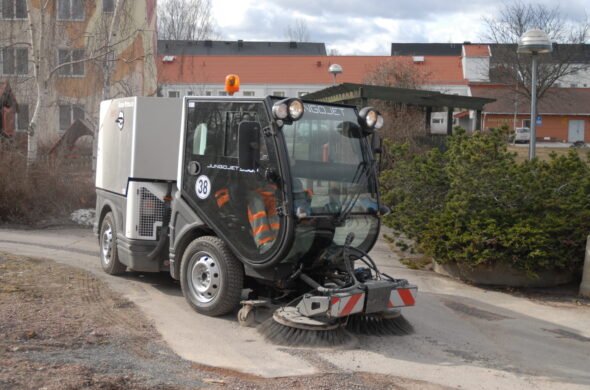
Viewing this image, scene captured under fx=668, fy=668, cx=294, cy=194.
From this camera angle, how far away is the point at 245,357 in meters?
6.13

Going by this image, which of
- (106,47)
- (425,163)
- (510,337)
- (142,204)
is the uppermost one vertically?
(106,47)

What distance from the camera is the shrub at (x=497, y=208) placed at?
9250 millimetres

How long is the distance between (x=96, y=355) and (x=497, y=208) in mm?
6097

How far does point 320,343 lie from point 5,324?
122 inches

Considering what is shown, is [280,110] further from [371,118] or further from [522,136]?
[522,136]

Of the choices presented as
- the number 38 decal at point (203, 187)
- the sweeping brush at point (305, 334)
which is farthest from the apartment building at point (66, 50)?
the sweeping brush at point (305, 334)

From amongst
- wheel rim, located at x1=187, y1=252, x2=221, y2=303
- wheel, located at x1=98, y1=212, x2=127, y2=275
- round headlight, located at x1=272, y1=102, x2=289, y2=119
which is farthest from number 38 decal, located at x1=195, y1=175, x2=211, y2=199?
wheel, located at x1=98, y1=212, x2=127, y2=275

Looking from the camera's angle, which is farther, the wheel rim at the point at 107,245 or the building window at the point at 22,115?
the building window at the point at 22,115

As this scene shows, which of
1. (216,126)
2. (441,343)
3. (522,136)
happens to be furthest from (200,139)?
(522,136)

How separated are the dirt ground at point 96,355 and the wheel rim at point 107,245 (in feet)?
4.63

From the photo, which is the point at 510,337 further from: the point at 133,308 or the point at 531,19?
the point at 531,19

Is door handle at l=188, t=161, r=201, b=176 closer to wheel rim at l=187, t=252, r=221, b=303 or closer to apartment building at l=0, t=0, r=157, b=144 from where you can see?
wheel rim at l=187, t=252, r=221, b=303

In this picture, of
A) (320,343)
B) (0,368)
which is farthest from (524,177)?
(0,368)

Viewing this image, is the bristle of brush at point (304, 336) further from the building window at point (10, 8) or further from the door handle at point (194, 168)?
the building window at point (10, 8)
